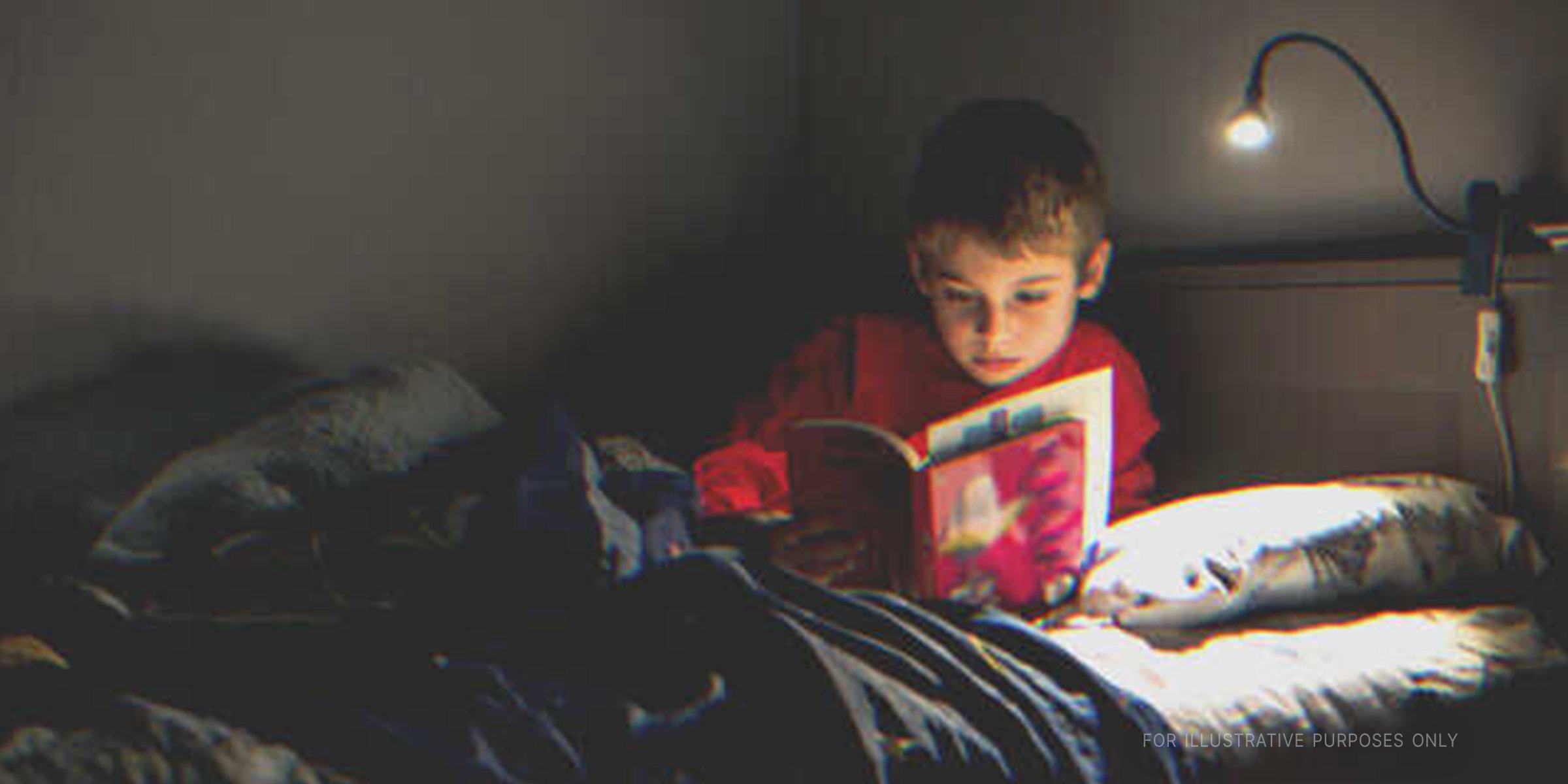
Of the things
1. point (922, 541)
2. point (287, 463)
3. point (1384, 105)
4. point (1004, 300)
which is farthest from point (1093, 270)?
point (287, 463)

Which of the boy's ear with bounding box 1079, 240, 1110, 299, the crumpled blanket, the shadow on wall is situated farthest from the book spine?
the shadow on wall

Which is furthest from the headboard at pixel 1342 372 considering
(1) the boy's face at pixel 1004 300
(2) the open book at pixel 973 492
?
(2) the open book at pixel 973 492

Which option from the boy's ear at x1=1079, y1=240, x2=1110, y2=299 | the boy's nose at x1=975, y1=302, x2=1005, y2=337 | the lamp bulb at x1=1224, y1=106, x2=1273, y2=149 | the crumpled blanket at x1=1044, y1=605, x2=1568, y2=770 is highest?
the lamp bulb at x1=1224, y1=106, x2=1273, y2=149

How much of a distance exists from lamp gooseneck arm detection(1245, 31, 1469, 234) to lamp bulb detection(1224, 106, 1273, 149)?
0.04 feet

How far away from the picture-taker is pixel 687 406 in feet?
6.43

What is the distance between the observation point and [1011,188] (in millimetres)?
1257

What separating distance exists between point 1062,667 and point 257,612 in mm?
650

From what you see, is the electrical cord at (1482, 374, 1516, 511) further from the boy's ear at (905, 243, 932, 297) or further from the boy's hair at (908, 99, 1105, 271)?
the boy's ear at (905, 243, 932, 297)

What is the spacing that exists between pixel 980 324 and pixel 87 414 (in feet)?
3.63

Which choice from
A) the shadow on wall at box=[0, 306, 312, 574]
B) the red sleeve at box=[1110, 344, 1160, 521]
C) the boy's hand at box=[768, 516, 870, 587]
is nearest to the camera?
the boy's hand at box=[768, 516, 870, 587]

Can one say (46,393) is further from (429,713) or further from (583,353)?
(429,713)

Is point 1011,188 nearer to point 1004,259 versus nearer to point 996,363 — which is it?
point 1004,259

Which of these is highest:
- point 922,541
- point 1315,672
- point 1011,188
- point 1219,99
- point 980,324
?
point 1219,99

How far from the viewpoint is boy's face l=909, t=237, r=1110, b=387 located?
1253mm
